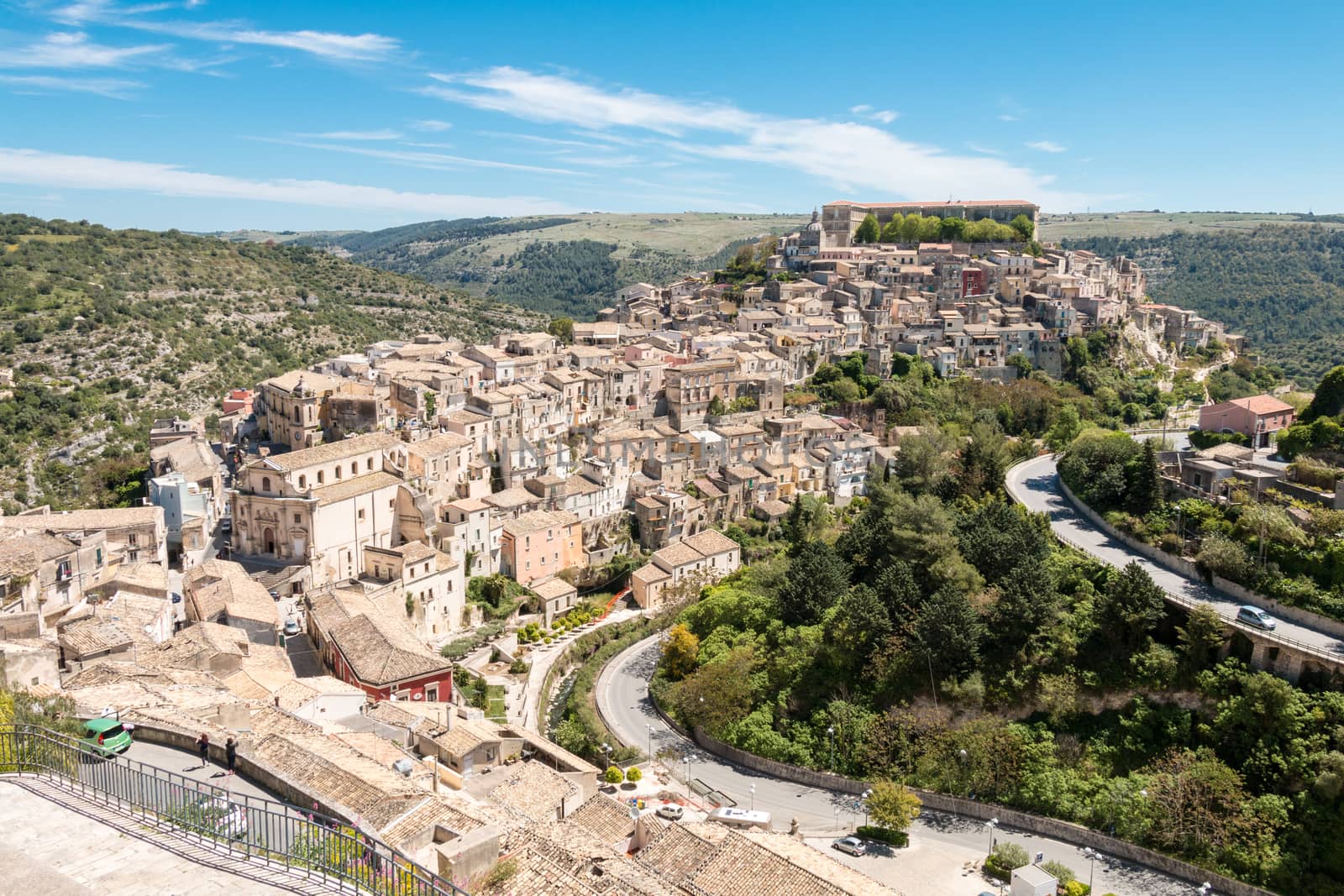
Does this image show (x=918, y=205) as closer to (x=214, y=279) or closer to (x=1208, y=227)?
(x=214, y=279)

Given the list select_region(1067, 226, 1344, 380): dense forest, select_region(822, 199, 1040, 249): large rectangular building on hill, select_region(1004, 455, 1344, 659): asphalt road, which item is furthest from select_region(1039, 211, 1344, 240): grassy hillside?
select_region(1004, 455, 1344, 659): asphalt road

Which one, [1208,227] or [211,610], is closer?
[211,610]

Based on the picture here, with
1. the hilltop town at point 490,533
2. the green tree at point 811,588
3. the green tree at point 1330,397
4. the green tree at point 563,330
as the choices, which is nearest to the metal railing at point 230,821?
the hilltop town at point 490,533

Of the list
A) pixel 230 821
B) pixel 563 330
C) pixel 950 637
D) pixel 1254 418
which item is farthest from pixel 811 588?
pixel 563 330

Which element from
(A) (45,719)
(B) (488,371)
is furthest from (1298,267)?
(A) (45,719)

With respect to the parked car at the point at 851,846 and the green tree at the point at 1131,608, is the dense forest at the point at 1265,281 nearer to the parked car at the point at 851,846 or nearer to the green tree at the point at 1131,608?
the green tree at the point at 1131,608

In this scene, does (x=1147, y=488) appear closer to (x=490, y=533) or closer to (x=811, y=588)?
(x=811, y=588)

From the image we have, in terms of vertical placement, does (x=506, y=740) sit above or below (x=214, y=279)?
below

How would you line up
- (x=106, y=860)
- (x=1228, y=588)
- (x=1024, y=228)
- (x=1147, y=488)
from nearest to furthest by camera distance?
(x=106, y=860) < (x=1228, y=588) < (x=1147, y=488) < (x=1024, y=228)
